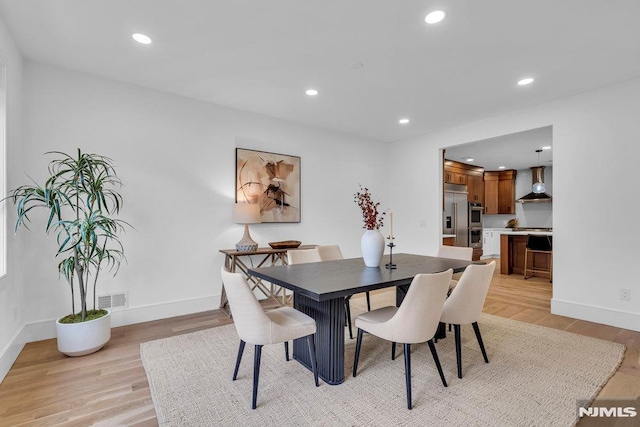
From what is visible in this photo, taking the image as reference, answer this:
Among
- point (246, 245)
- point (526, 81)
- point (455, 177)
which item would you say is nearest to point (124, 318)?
point (246, 245)

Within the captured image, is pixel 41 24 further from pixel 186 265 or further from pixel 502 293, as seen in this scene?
pixel 502 293

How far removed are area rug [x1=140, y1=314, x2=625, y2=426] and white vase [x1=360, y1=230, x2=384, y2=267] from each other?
0.76 metres

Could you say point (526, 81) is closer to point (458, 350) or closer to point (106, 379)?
point (458, 350)

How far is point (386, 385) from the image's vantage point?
6.87 feet

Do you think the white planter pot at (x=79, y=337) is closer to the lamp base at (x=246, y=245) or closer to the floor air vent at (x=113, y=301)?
the floor air vent at (x=113, y=301)

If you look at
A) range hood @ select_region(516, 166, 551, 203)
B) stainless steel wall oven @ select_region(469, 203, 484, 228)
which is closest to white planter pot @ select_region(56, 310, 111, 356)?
stainless steel wall oven @ select_region(469, 203, 484, 228)

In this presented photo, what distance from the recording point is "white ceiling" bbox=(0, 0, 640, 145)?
2.14 m

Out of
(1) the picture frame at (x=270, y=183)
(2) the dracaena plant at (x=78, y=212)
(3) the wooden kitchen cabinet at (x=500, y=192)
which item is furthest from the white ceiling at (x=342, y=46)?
(3) the wooden kitchen cabinet at (x=500, y=192)

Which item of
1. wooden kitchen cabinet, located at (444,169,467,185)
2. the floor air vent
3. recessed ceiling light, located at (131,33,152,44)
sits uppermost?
recessed ceiling light, located at (131,33,152,44)

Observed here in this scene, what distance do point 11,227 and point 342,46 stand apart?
3109 mm

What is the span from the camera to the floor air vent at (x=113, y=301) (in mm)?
3176

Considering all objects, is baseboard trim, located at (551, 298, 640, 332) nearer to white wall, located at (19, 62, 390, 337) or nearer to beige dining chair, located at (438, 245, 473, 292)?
beige dining chair, located at (438, 245, 473, 292)

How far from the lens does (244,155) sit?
4.09 metres

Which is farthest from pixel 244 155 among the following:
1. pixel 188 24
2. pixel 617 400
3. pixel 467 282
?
pixel 617 400
